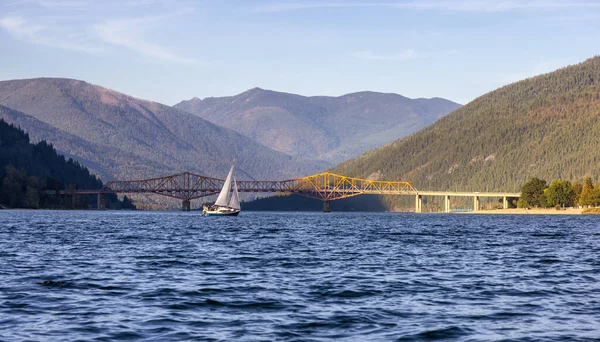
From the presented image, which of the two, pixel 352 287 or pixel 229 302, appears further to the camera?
pixel 352 287

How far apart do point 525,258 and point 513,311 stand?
30447 mm

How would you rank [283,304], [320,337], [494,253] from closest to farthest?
[320,337] < [283,304] < [494,253]

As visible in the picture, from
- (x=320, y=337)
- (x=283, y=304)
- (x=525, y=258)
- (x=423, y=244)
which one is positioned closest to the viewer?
(x=320, y=337)

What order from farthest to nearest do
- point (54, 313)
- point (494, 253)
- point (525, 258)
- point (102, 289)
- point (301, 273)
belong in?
1. point (494, 253)
2. point (525, 258)
3. point (301, 273)
4. point (102, 289)
5. point (54, 313)

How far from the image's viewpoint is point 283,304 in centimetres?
4159

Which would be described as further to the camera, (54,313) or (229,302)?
(229,302)

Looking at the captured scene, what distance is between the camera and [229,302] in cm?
4225

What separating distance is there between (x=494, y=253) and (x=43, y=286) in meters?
40.2

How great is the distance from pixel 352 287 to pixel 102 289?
1305 cm

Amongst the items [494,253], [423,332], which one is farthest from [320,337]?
[494,253]

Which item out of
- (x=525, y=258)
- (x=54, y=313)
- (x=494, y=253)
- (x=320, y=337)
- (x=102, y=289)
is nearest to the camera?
(x=320, y=337)

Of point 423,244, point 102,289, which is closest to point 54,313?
point 102,289

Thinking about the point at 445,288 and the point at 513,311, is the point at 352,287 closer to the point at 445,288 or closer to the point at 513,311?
the point at 445,288

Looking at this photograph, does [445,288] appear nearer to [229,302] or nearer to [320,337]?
[229,302]
